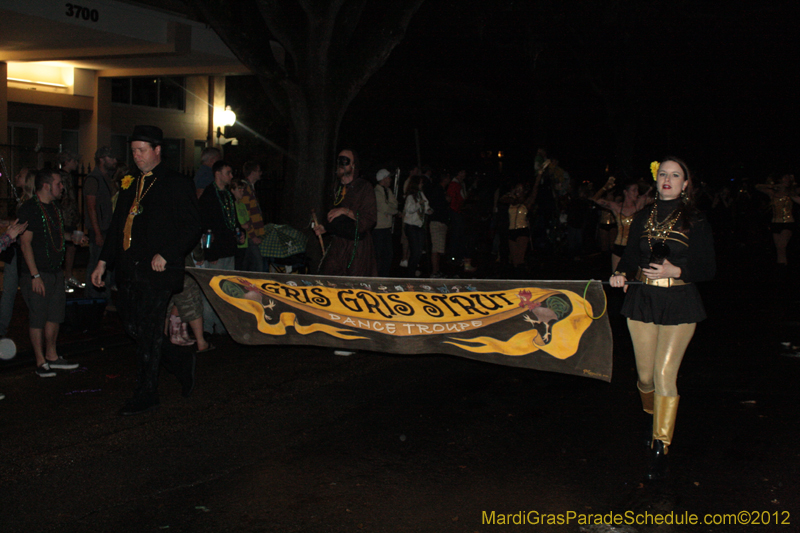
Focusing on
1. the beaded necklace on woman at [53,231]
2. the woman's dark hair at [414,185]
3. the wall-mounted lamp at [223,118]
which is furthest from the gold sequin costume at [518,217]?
the wall-mounted lamp at [223,118]

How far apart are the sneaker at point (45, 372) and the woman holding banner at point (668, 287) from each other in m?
5.15

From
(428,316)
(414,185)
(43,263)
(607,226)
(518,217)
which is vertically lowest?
(428,316)

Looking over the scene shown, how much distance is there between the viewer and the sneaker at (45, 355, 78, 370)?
7191mm

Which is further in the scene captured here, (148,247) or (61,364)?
(61,364)

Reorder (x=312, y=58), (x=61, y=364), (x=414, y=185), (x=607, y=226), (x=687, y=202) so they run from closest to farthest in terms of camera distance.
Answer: (x=687, y=202)
(x=61, y=364)
(x=312, y=58)
(x=414, y=185)
(x=607, y=226)

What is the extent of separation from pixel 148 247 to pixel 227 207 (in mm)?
2478

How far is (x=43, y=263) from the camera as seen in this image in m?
6.97

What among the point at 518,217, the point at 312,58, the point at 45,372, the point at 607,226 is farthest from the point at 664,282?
the point at 607,226

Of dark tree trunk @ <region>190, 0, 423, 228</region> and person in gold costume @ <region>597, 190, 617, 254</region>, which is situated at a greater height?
dark tree trunk @ <region>190, 0, 423, 228</region>

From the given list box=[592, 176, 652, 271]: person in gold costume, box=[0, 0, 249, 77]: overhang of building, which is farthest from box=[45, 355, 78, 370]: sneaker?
box=[0, 0, 249, 77]: overhang of building

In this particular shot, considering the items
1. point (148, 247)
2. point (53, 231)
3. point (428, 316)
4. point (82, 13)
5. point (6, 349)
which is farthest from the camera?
point (82, 13)

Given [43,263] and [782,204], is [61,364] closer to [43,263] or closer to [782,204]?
[43,263]

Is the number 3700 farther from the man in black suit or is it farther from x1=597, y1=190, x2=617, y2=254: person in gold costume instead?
x1=597, y1=190, x2=617, y2=254: person in gold costume

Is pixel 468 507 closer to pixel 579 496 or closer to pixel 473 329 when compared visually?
pixel 579 496
